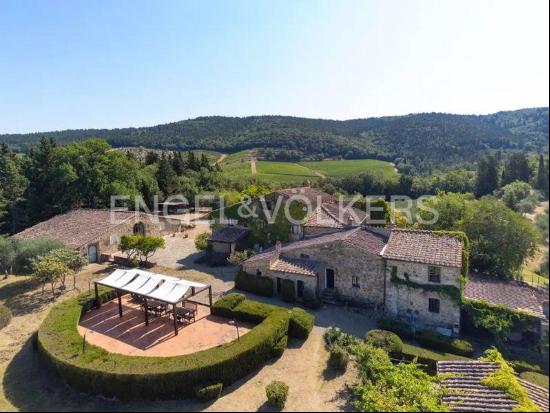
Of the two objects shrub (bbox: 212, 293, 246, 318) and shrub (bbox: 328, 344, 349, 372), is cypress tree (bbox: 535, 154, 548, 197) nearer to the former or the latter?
shrub (bbox: 328, 344, 349, 372)

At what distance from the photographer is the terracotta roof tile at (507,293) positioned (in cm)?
2117

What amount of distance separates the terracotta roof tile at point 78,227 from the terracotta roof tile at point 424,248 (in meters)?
27.4

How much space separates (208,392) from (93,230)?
26.3 m

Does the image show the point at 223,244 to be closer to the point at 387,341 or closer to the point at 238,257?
the point at 238,257

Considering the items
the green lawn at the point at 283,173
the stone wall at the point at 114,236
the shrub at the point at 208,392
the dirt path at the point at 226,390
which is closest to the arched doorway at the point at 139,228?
the stone wall at the point at 114,236

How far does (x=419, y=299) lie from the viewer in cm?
2334

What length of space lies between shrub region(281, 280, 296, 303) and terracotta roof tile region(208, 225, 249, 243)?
10879 millimetres

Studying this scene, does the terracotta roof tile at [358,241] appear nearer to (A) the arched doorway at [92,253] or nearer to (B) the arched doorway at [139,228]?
(A) the arched doorway at [92,253]

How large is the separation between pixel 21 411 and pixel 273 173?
79578 mm

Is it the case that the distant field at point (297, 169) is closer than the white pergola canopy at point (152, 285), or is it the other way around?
the white pergola canopy at point (152, 285)

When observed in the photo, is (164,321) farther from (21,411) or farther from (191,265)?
(191,265)

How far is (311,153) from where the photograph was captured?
11719 centimetres

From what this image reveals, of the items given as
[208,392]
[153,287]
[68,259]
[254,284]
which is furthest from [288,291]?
[68,259]

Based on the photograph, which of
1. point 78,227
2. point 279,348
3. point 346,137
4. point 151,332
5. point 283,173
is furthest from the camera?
point 346,137
